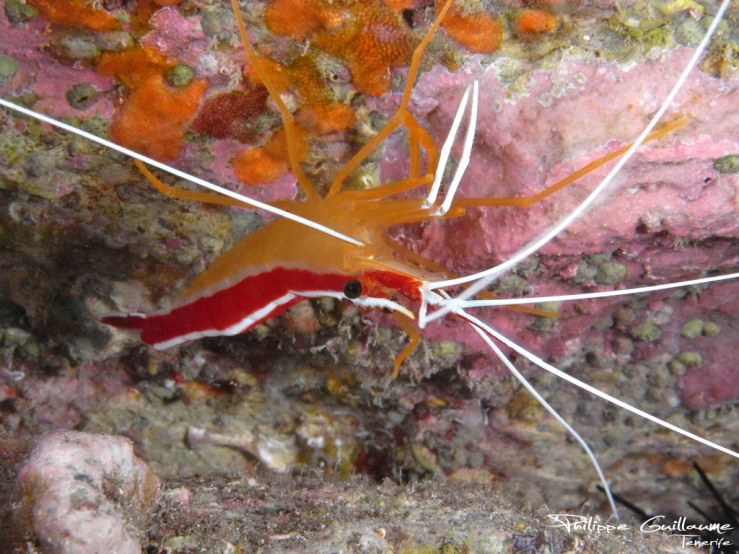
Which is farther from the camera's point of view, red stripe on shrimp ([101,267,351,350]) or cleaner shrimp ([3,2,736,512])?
red stripe on shrimp ([101,267,351,350])

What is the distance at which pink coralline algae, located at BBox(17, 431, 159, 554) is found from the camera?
141 cm

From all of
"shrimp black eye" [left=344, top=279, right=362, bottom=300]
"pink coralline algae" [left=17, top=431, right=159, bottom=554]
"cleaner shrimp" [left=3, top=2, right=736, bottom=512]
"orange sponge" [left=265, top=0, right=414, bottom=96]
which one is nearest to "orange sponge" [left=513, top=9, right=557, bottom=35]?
"cleaner shrimp" [left=3, top=2, right=736, bottom=512]

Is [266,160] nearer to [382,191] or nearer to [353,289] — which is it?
[382,191]

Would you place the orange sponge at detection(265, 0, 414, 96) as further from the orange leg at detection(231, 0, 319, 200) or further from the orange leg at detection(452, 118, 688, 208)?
the orange leg at detection(452, 118, 688, 208)

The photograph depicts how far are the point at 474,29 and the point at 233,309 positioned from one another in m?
1.99

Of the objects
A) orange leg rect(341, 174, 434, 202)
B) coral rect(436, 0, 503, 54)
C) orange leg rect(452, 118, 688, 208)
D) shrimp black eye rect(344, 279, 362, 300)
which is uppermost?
coral rect(436, 0, 503, 54)

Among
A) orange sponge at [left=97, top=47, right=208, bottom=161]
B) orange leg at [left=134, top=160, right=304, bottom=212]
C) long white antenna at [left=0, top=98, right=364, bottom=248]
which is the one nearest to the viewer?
long white antenna at [left=0, top=98, right=364, bottom=248]

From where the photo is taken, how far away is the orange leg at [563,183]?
78.8 inches

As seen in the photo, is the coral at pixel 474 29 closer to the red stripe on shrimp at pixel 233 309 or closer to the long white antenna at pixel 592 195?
the long white antenna at pixel 592 195

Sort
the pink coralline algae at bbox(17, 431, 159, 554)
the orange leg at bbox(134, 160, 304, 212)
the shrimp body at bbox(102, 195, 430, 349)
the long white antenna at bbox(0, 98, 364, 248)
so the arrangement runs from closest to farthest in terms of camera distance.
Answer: the pink coralline algae at bbox(17, 431, 159, 554)
the long white antenna at bbox(0, 98, 364, 248)
the shrimp body at bbox(102, 195, 430, 349)
the orange leg at bbox(134, 160, 304, 212)

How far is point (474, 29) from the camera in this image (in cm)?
214

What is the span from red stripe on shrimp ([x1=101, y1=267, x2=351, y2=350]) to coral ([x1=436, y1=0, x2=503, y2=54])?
122 cm

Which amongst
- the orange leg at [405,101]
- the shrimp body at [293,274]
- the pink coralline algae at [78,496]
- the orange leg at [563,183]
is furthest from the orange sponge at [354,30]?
the pink coralline algae at [78,496]

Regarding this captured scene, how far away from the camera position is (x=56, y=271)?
133 inches
